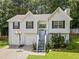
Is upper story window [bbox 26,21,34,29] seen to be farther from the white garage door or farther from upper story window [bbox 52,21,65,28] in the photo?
upper story window [bbox 52,21,65,28]

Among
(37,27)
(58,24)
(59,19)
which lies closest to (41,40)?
(37,27)

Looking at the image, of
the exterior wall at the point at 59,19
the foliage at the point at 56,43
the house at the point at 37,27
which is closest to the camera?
the foliage at the point at 56,43

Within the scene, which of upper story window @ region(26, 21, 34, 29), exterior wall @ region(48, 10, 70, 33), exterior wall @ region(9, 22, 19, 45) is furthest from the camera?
exterior wall @ region(9, 22, 19, 45)

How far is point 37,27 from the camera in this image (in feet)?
135

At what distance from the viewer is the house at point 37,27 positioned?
39812 mm

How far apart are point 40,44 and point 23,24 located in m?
6.22

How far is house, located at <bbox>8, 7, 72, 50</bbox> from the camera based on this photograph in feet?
131

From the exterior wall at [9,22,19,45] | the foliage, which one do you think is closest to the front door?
the foliage

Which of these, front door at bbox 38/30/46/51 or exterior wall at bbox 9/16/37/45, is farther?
exterior wall at bbox 9/16/37/45

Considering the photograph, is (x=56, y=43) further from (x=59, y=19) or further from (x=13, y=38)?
(x=13, y=38)

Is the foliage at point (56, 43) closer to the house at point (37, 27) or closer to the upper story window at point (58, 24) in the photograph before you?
the house at point (37, 27)

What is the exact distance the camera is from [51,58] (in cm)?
2455

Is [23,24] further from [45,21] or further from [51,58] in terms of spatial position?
[51,58]

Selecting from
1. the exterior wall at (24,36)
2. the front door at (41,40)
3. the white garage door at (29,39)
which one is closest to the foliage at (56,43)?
the front door at (41,40)
